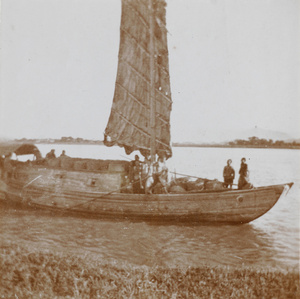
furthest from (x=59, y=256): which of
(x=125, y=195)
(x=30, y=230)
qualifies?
(x=125, y=195)

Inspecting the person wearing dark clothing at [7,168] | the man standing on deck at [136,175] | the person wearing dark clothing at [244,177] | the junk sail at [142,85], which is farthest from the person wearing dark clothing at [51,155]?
the person wearing dark clothing at [244,177]

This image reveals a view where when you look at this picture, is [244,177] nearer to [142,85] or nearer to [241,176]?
[241,176]

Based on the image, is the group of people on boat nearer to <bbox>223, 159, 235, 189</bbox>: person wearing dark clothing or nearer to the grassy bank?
<bbox>223, 159, 235, 189</bbox>: person wearing dark clothing

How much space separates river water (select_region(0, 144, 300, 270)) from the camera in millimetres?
4043

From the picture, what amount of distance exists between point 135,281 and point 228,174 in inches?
88.1

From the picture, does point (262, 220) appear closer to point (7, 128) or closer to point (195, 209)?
point (195, 209)

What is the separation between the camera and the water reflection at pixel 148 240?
13.4 ft

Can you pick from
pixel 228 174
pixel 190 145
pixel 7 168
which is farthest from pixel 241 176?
pixel 7 168

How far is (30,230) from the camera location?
461 cm

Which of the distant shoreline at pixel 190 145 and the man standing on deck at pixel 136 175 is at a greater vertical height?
the distant shoreline at pixel 190 145

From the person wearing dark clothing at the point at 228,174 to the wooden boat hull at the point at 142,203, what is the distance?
0.59 ft

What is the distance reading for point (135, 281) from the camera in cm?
399

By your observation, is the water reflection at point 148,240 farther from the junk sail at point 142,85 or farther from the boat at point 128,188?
the junk sail at point 142,85

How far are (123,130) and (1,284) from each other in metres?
3.72
